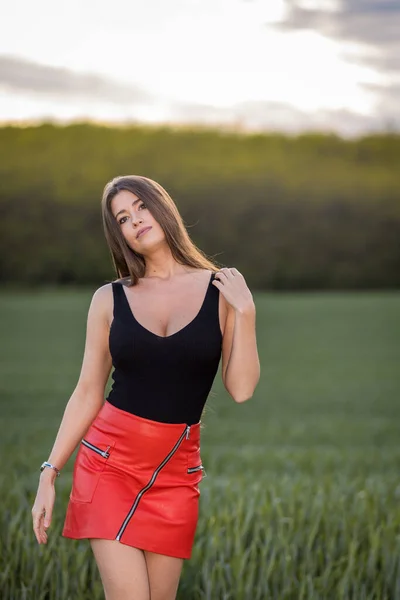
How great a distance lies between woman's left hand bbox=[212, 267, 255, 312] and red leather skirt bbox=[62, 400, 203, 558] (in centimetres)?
39

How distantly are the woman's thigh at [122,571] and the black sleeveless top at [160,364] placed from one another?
0.38m

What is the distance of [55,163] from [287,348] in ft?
65.8

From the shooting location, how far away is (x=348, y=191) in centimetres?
4222

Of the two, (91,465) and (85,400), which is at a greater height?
(85,400)

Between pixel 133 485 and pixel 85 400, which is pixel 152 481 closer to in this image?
pixel 133 485

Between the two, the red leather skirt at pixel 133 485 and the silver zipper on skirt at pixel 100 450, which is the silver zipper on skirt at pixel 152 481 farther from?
the silver zipper on skirt at pixel 100 450

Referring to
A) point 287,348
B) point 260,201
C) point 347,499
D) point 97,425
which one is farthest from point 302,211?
point 97,425

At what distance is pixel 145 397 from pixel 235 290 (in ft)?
1.34

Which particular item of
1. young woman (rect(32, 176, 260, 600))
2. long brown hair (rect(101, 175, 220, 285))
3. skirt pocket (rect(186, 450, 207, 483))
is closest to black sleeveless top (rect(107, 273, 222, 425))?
young woman (rect(32, 176, 260, 600))

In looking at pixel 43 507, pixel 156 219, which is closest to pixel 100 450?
pixel 43 507

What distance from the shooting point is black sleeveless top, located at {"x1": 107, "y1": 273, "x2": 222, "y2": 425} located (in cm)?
291

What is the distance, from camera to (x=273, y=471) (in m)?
9.44

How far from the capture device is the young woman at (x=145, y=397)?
2.87 meters

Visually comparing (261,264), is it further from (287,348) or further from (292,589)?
(292,589)
